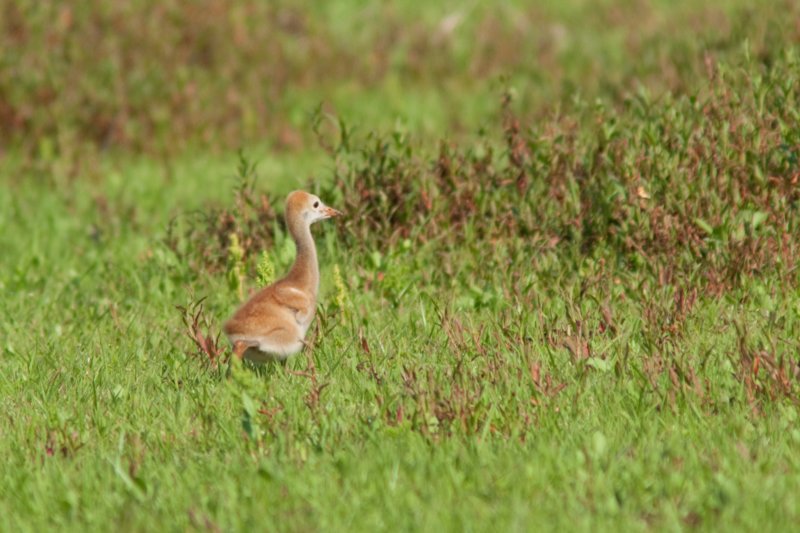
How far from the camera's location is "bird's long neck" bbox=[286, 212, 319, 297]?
259 inches

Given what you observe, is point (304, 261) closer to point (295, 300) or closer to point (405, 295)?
point (295, 300)

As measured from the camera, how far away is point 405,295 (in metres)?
7.63

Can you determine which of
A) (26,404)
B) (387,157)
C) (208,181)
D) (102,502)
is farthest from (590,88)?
(102,502)

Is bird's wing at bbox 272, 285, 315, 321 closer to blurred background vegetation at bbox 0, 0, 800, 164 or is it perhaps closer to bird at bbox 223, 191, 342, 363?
bird at bbox 223, 191, 342, 363

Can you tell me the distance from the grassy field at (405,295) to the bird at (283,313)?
15 centimetres

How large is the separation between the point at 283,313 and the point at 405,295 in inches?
58.7

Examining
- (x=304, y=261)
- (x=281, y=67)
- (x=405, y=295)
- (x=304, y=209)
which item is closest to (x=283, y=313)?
(x=304, y=261)

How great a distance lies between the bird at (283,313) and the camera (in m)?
6.15

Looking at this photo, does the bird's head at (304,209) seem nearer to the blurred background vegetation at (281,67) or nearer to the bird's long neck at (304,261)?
the bird's long neck at (304,261)

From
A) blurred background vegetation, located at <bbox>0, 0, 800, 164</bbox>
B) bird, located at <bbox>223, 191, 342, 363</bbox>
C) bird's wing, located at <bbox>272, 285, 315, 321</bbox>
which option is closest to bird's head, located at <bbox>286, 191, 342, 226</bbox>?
bird, located at <bbox>223, 191, 342, 363</bbox>

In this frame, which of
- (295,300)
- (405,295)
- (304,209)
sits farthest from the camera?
(405,295)

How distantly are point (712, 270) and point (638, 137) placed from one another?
4.20 ft

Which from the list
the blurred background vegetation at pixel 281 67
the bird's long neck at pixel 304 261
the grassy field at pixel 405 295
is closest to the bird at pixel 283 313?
the bird's long neck at pixel 304 261

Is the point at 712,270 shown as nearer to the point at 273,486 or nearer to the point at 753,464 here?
the point at 753,464
